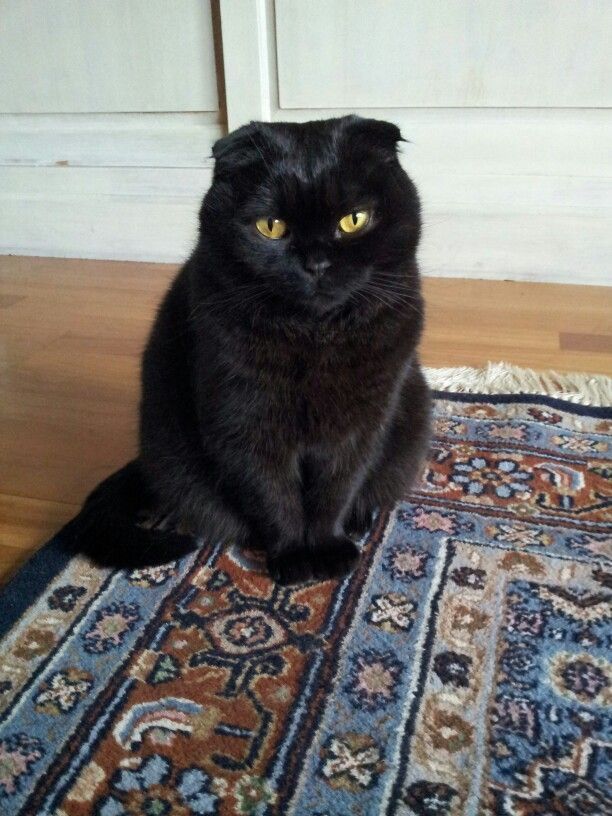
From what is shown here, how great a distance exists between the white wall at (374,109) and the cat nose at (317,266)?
4.01 feet

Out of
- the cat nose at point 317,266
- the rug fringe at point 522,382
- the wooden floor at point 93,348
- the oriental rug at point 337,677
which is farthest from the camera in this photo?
the rug fringe at point 522,382

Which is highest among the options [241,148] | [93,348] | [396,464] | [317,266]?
[241,148]

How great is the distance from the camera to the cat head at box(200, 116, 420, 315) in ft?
2.47

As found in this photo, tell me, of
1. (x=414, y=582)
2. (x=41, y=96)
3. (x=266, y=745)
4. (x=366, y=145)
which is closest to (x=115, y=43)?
(x=41, y=96)

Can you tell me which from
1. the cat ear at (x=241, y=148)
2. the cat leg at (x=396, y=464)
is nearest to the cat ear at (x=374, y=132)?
the cat ear at (x=241, y=148)

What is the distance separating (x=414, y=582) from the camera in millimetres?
877

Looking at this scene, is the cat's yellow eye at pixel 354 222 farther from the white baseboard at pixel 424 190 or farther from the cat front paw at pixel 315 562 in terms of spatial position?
the white baseboard at pixel 424 190

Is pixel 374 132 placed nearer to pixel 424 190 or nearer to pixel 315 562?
pixel 315 562

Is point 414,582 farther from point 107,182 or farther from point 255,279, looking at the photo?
point 107,182

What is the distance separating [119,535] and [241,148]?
1.65 feet

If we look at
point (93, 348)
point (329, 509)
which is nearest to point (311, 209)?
point (329, 509)

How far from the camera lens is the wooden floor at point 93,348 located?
1.13 meters

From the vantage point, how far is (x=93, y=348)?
160 cm

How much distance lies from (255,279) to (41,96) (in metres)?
1.66
